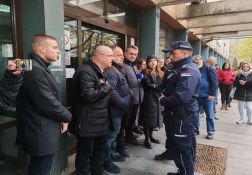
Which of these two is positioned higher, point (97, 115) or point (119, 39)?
point (119, 39)

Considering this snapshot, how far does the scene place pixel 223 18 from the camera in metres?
8.69

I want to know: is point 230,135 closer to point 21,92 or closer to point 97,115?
point 97,115

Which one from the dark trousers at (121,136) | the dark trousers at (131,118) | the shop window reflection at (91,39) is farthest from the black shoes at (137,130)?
the shop window reflection at (91,39)

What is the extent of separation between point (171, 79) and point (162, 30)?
5.52 meters

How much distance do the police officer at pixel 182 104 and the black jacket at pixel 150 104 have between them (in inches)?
43.8

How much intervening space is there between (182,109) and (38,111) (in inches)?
65.7

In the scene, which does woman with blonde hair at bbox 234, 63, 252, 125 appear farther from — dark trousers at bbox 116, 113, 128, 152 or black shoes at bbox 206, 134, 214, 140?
dark trousers at bbox 116, 113, 128, 152

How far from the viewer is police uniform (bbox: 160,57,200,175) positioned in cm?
289

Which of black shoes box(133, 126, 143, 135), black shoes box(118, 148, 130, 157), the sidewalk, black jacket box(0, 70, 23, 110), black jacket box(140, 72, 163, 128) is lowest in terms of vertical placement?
the sidewalk

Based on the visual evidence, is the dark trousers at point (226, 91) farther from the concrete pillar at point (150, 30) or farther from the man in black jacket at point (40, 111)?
the man in black jacket at point (40, 111)

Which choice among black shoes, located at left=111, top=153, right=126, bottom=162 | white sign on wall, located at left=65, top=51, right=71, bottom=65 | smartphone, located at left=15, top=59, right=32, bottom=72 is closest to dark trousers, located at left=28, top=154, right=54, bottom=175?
smartphone, located at left=15, top=59, right=32, bottom=72

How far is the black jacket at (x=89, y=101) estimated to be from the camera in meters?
2.71

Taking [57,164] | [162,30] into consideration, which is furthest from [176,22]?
[57,164]

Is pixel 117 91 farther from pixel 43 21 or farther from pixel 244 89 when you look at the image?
pixel 244 89
